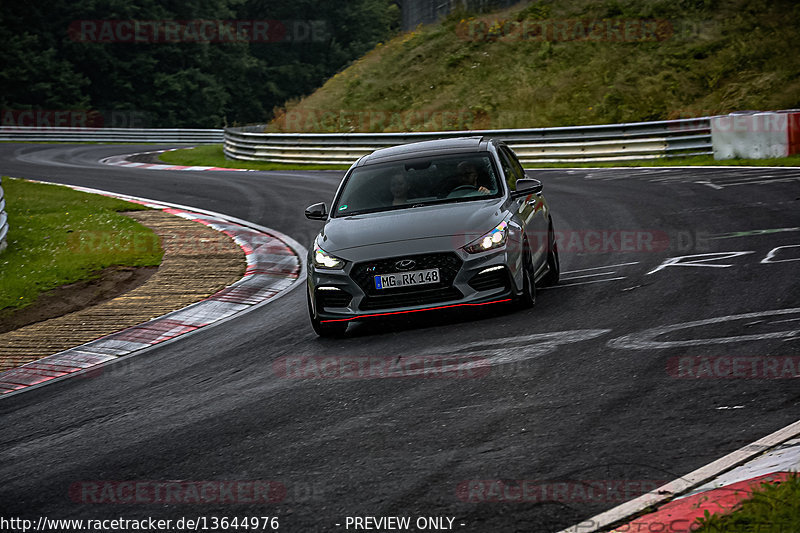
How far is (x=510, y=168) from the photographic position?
10195 mm

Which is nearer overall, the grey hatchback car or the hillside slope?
the grey hatchback car

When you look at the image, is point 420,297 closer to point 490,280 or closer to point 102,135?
point 490,280

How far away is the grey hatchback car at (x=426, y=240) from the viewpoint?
8.21 meters

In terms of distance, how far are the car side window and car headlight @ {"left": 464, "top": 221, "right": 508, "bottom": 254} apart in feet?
3.94

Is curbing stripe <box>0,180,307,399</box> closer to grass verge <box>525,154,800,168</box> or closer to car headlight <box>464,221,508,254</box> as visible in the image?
car headlight <box>464,221,508,254</box>

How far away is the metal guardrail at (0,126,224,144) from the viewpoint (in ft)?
160

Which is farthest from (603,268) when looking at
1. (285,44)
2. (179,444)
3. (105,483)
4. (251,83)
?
(285,44)

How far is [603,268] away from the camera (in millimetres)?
10648

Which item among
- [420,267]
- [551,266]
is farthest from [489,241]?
[551,266]

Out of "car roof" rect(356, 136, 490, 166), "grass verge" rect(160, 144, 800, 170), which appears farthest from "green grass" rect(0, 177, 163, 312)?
"grass verge" rect(160, 144, 800, 170)

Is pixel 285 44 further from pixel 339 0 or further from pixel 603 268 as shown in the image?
pixel 603 268

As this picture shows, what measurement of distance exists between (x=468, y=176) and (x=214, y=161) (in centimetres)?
2581

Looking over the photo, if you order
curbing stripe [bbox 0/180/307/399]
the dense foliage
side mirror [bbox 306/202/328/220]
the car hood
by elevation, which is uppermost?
the dense foliage

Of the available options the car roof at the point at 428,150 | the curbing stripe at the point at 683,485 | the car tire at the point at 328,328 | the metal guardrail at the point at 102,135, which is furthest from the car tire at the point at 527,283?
the metal guardrail at the point at 102,135
